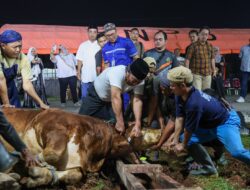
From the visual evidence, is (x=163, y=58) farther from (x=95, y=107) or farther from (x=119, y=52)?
(x=95, y=107)

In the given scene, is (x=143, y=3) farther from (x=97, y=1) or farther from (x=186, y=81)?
(x=186, y=81)

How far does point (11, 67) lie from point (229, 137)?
9.52 feet

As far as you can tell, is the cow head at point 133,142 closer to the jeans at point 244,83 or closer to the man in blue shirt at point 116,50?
the man in blue shirt at point 116,50

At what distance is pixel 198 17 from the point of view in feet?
64.1

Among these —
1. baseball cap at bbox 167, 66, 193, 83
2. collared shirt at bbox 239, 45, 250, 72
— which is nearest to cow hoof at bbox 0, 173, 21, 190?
baseball cap at bbox 167, 66, 193, 83

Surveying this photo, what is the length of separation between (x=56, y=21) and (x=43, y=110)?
12.8 meters

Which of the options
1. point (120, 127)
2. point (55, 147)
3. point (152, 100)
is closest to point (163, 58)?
point (152, 100)

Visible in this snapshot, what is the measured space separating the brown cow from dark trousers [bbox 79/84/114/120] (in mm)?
1053

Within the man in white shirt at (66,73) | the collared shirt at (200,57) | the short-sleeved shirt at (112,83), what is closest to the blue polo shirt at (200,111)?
the short-sleeved shirt at (112,83)

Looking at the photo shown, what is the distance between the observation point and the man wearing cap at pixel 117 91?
6.21 metres

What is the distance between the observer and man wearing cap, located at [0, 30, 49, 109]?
6.37 metres

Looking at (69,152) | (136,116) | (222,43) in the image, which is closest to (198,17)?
(222,43)

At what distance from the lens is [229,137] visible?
592cm

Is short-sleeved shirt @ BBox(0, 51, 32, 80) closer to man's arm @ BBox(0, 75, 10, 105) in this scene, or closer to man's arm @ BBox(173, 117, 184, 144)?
man's arm @ BBox(0, 75, 10, 105)
